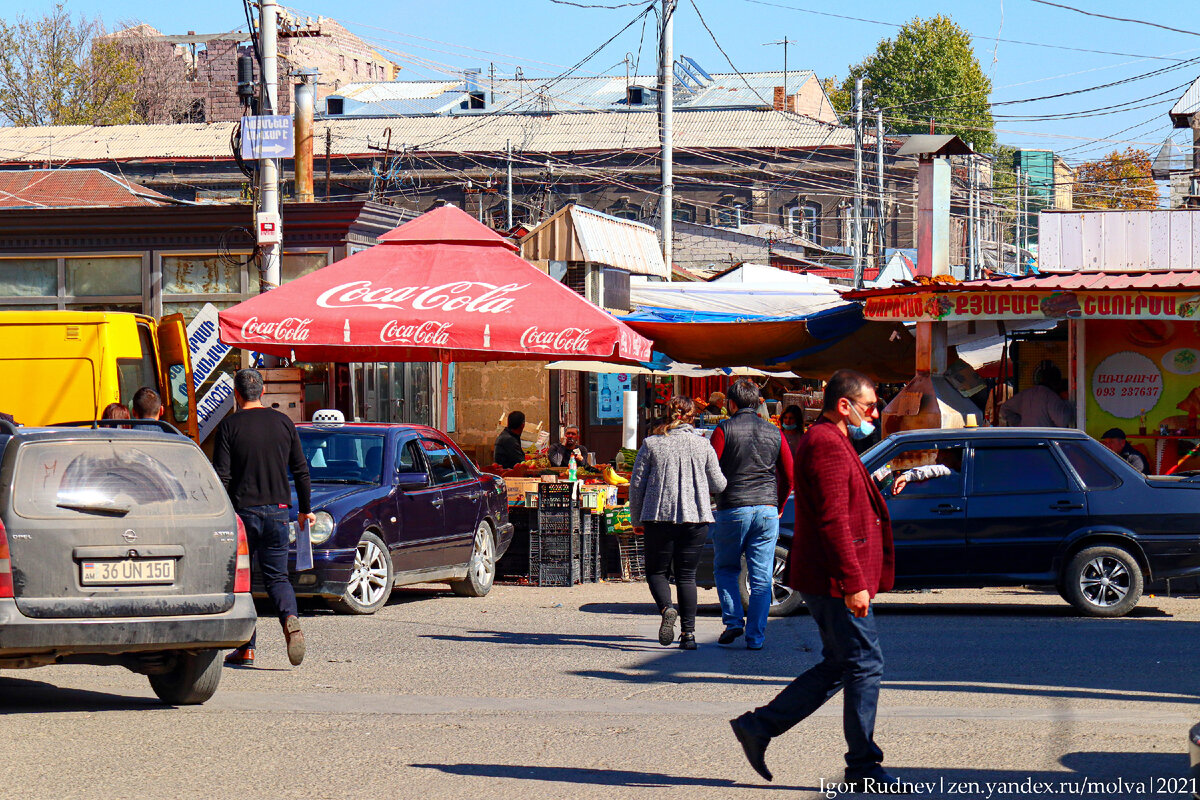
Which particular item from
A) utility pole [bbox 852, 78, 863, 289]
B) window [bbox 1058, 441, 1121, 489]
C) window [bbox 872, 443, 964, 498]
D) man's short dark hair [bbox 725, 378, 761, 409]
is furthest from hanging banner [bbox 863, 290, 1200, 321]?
utility pole [bbox 852, 78, 863, 289]

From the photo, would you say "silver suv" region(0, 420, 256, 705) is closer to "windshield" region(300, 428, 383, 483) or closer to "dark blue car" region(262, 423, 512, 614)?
"dark blue car" region(262, 423, 512, 614)

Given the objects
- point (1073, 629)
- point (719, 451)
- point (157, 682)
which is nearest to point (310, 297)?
point (719, 451)

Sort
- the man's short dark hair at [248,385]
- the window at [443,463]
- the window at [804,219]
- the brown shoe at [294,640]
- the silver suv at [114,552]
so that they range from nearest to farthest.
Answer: the silver suv at [114,552] < the brown shoe at [294,640] < the man's short dark hair at [248,385] < the window at [443,463] < the window at [804,219]

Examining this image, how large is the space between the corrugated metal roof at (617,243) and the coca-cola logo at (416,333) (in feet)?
27.9

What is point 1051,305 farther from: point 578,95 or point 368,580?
point 578,95

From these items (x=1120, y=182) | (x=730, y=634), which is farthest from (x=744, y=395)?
(x=1120, y=182)

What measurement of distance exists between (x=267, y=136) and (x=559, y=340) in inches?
190

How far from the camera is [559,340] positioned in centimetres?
1452

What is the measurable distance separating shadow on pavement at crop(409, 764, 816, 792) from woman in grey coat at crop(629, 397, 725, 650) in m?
3.83

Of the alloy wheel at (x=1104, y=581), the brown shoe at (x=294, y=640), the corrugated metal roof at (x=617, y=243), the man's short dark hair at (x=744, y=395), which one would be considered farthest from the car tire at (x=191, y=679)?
the corrugated metal roof at (x=617, y=243)

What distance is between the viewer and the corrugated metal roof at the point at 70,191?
2720cm

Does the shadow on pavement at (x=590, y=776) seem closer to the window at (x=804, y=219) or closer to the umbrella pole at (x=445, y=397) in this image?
the umbrella pole at (x=445, y=397)

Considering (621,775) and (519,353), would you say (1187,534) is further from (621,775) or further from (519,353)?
(621,775)

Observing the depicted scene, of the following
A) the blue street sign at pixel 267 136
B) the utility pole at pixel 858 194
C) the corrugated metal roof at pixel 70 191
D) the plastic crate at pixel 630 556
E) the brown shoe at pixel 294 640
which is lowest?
the plastic crate at pixel 630 556
